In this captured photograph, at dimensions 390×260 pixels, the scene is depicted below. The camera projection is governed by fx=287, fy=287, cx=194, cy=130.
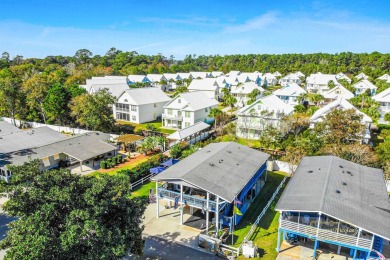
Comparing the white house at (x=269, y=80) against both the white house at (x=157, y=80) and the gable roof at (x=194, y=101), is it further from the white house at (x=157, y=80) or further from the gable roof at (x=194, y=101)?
the gable roof at (x=194, y=101)

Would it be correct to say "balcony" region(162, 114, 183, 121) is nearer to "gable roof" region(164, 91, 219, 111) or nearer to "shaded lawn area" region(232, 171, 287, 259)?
"gable roof" region(164, 91, 219, 111)

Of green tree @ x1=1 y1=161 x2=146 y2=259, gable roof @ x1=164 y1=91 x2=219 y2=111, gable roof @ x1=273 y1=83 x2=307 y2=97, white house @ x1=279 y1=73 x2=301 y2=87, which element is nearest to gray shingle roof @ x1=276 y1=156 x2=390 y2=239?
green tree @ x1=1 y1=161 x2=146 y2=259

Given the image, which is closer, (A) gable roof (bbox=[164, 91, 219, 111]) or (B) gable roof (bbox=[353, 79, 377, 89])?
(A) gable roof (bbox=[164, 91, 219, 111])

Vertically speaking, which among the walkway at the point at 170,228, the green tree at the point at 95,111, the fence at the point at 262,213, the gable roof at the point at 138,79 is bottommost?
the walkway at the point at 170,228

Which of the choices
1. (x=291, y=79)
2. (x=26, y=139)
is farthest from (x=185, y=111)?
(x=291, y=79)

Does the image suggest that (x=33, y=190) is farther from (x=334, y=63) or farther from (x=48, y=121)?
(x=334, y=63)

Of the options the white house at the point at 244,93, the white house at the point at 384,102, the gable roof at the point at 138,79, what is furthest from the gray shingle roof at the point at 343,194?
the gable roof at the point at 138,79

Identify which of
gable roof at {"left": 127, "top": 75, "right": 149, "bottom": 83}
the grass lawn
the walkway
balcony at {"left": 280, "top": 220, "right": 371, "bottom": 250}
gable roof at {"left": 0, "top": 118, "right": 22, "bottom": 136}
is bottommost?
the walkway
